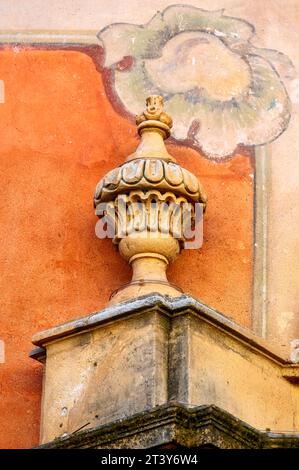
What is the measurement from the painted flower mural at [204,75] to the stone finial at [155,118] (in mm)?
291

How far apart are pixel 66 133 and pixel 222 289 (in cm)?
106

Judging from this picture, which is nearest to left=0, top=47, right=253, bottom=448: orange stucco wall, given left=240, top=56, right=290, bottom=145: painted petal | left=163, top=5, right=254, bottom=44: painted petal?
left=240, top=56, right=290, bottom=145: painted petal

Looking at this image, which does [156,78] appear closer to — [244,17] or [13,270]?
[244,17]

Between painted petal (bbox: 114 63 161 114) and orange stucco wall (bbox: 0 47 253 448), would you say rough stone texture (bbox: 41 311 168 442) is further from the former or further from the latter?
painted petal (bbox: 114 63 161 114)

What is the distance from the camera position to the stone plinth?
24.0 ft

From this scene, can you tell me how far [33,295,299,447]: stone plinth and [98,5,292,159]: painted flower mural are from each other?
4.04ft

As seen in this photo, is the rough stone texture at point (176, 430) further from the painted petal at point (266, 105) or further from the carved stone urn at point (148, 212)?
the painted petal at point (266, 105)

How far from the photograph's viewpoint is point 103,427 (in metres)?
7.05

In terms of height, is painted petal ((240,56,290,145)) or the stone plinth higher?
painted petal ((240,56,290,145))

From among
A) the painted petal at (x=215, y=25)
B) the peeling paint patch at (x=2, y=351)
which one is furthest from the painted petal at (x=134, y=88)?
the peeling paint patch at (x=2, y=351)

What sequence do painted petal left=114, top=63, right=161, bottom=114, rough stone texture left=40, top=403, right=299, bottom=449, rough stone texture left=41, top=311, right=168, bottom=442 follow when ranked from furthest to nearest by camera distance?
painted petal left=114, top=63, right=161, bottom=114 → rough stone texture left=41, top=311, right=168, bottom=442 → rough stone texture left=40, top=403, right=299, bottom=449

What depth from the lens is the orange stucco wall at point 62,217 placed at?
8.10 metres

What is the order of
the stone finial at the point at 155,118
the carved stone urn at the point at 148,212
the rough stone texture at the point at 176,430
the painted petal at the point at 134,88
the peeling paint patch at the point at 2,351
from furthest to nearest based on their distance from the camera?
the painted petal at the point at 134,88 < the stone finial at the point at 155,118 < the peeling paint patch at the point at 2,351 < the carved stone urn at the point at 148,212 < the rough stone texture at the point at 176,430

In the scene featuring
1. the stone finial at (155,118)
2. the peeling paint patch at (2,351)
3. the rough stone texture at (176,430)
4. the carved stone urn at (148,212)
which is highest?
the stone finial at (155,118)
